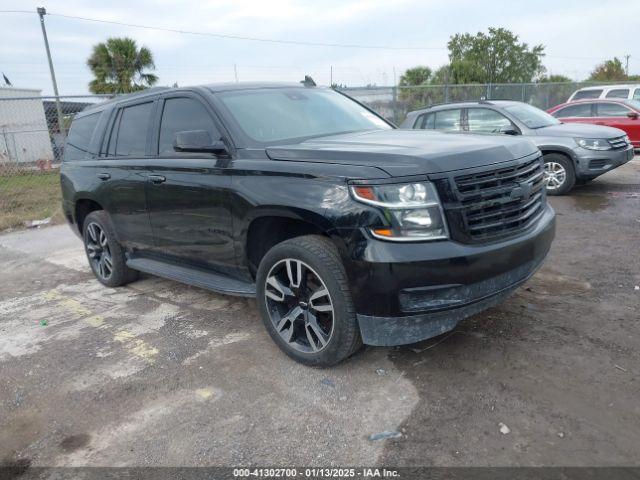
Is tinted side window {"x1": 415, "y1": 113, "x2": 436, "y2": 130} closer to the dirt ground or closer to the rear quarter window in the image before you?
the dirt ground

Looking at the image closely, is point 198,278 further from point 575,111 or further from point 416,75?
point 416,75

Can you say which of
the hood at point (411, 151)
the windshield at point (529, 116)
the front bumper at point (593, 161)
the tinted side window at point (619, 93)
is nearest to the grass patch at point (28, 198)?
the hood at point (411, 151)

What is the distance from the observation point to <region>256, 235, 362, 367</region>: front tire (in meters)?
3.04

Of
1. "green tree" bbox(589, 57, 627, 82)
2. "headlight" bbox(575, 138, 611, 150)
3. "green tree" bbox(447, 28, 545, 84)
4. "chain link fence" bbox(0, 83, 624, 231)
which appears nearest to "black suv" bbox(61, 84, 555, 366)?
"chain link fence" bbox(0, 83, 624, 231)

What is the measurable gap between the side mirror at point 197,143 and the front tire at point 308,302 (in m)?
0.86

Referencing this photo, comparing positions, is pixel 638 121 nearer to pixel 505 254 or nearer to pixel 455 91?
pixel 455 91

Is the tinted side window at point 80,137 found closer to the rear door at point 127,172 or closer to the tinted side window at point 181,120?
the rear door at point 127,172

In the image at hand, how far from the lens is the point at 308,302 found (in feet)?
10.8

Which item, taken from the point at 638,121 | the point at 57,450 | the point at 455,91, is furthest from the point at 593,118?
the point at 57,450

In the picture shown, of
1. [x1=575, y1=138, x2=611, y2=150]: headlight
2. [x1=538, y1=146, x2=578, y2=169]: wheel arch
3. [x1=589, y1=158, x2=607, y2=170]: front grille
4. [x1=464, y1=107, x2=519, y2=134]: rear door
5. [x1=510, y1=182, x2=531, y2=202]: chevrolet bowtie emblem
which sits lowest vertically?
[x1=589, y1=158, x2=607, y2=170]: front grille

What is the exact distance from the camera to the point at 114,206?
4961 millimetres

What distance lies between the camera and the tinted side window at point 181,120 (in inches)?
156

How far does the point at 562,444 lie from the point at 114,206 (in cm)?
416

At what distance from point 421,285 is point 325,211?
68 centimetres
